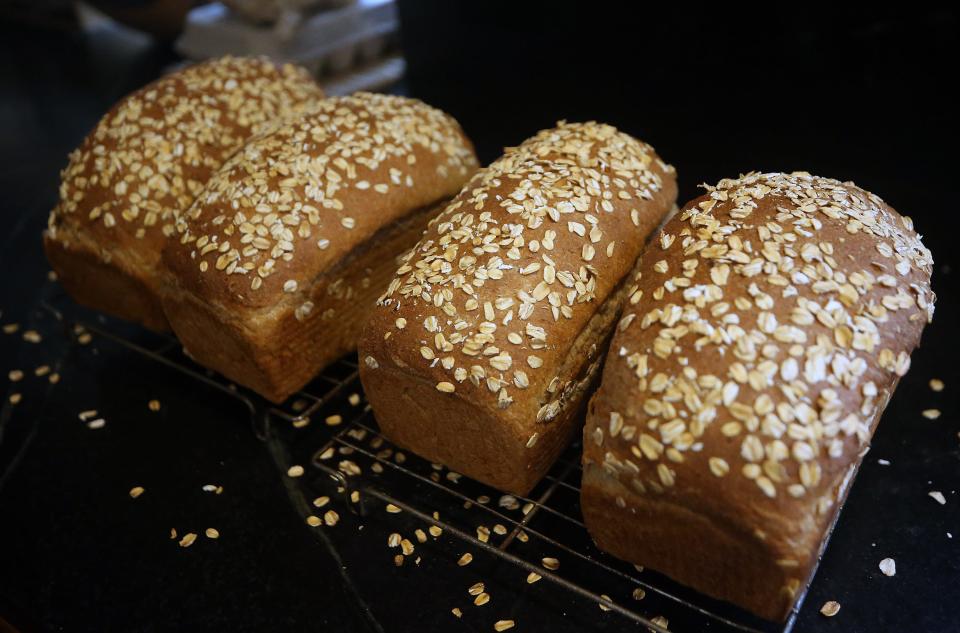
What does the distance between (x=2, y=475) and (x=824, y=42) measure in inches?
97.5

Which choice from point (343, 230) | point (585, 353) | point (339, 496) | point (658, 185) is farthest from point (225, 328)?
point (658, 185)

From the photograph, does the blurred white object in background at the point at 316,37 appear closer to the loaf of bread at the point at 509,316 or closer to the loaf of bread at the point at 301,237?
the loaf of bread at the point at 301,237

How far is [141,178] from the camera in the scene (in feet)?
6.64

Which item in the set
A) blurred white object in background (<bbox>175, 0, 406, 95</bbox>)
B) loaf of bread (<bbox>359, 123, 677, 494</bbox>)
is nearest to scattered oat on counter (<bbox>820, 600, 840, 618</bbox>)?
loaf of bread (<bbox>359, 123, 677, 494</bbox>)

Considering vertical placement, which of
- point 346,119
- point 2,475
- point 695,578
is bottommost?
point 2,475

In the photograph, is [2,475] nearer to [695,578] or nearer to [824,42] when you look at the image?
[695,578]

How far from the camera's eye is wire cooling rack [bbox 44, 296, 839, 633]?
1459 mm

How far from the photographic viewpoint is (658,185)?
71.9 inches

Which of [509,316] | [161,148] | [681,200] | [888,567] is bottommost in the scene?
[888,567]

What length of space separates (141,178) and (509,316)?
3.76 ft

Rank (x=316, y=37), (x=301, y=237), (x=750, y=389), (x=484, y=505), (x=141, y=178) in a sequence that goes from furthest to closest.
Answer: (x=316, y=37) < (x=141, y=178) < (x=301, y=237) < (x=484, y=505) < (x=750, y=389)

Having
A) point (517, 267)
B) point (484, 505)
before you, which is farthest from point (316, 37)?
point (484, 505)

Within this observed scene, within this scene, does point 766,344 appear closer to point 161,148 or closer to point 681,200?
point 681,200

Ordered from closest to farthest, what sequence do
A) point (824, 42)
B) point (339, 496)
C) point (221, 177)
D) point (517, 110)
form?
point (339, 496), point (221, 177), point (824, 42), point (517, 110)
